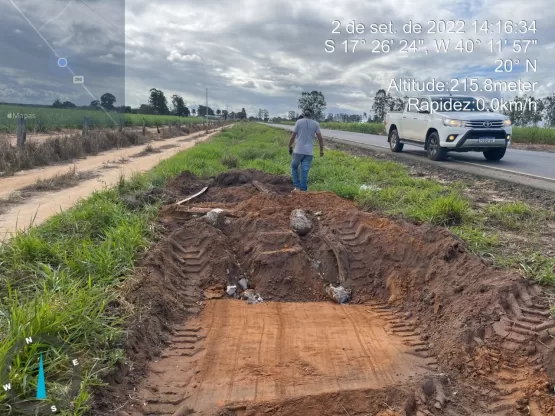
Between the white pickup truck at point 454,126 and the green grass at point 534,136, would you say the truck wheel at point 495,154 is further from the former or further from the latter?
the green grass at point 534,136

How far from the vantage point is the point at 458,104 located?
1273 centimetres

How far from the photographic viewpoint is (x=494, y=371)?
3193mm

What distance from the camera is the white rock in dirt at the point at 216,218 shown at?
6.26m

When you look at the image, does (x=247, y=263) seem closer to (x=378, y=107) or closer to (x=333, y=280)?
(x=333, y=280)

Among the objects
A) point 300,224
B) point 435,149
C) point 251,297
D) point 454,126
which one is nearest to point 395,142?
point 435,149

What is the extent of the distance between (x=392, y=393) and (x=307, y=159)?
6.52 metres

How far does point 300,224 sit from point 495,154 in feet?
29.6

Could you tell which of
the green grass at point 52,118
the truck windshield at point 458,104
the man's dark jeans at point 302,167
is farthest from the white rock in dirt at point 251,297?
the green grass at point 52,118

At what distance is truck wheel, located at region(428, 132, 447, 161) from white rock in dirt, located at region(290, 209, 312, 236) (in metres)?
7.78

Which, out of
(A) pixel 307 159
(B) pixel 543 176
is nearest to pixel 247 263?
(A) pixel 307 159

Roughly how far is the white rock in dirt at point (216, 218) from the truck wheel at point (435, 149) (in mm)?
8285

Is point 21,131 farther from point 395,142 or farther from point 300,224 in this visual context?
point 395,142

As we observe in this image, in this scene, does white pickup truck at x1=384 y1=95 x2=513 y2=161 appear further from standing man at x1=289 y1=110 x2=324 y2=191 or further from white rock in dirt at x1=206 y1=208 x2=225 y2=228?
white rock in dirt at x1=206 y1=208 x2=225 y2=228

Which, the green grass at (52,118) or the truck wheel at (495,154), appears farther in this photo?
the green grass at (52,118)
